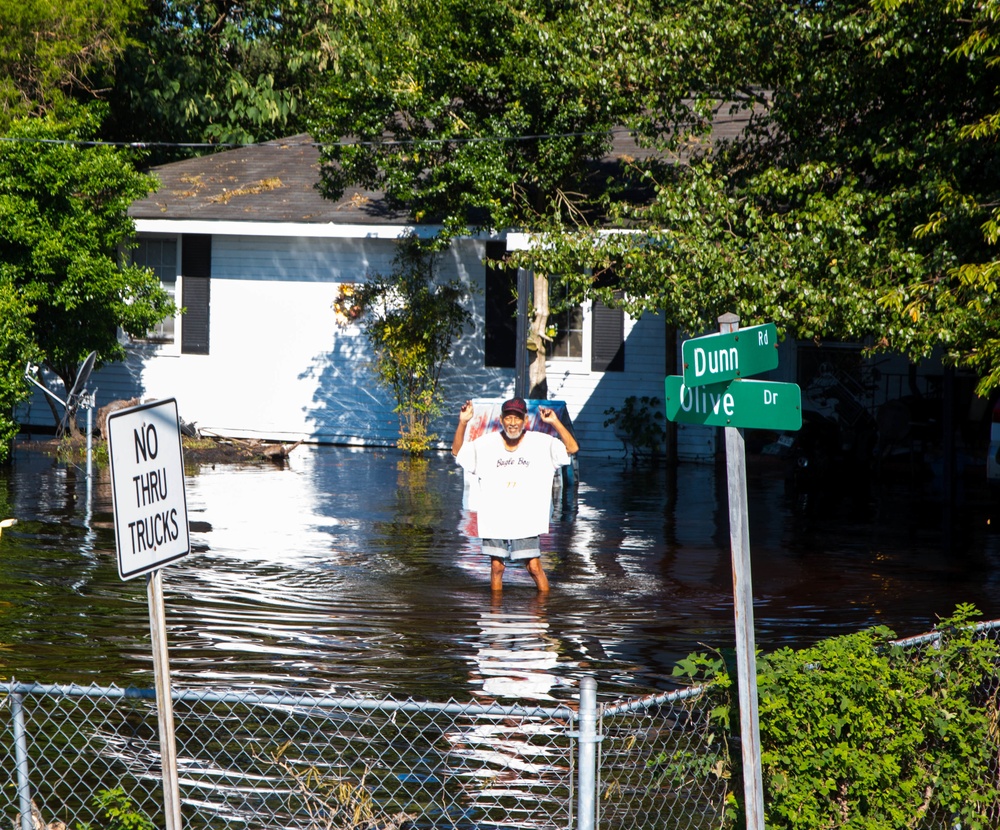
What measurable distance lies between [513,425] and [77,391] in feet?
34.6

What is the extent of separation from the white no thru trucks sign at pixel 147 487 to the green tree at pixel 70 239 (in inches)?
554

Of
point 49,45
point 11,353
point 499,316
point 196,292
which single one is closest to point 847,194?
point 499,316

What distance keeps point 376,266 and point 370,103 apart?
391 cm

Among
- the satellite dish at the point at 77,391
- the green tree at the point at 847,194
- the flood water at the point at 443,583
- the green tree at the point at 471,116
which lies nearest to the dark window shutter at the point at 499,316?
the green tree at the point at 471,116

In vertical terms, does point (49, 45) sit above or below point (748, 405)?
above

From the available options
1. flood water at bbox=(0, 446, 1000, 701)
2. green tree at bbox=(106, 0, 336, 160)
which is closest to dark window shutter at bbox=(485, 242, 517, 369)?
flood water at bbox=(0, 446, 1000, 701)

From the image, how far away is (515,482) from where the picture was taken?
10320 mm

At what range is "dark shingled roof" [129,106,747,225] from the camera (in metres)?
20.8

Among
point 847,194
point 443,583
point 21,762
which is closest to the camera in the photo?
point 21,762

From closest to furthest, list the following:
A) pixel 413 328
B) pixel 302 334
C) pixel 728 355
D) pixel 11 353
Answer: pixel 728 355 → pixel 11 353 → pixel 413 328 → pixel 302 334

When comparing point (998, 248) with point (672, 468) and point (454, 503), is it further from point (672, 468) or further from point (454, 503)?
point (672, 468)

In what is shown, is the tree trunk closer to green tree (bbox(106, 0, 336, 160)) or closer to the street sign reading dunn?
green tree (bbox(106, 0, 336, 160))

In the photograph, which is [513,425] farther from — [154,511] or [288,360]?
[288,360]

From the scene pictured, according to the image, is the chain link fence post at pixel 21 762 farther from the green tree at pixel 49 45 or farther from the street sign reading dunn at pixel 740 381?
the green tree at pixel 49 45
